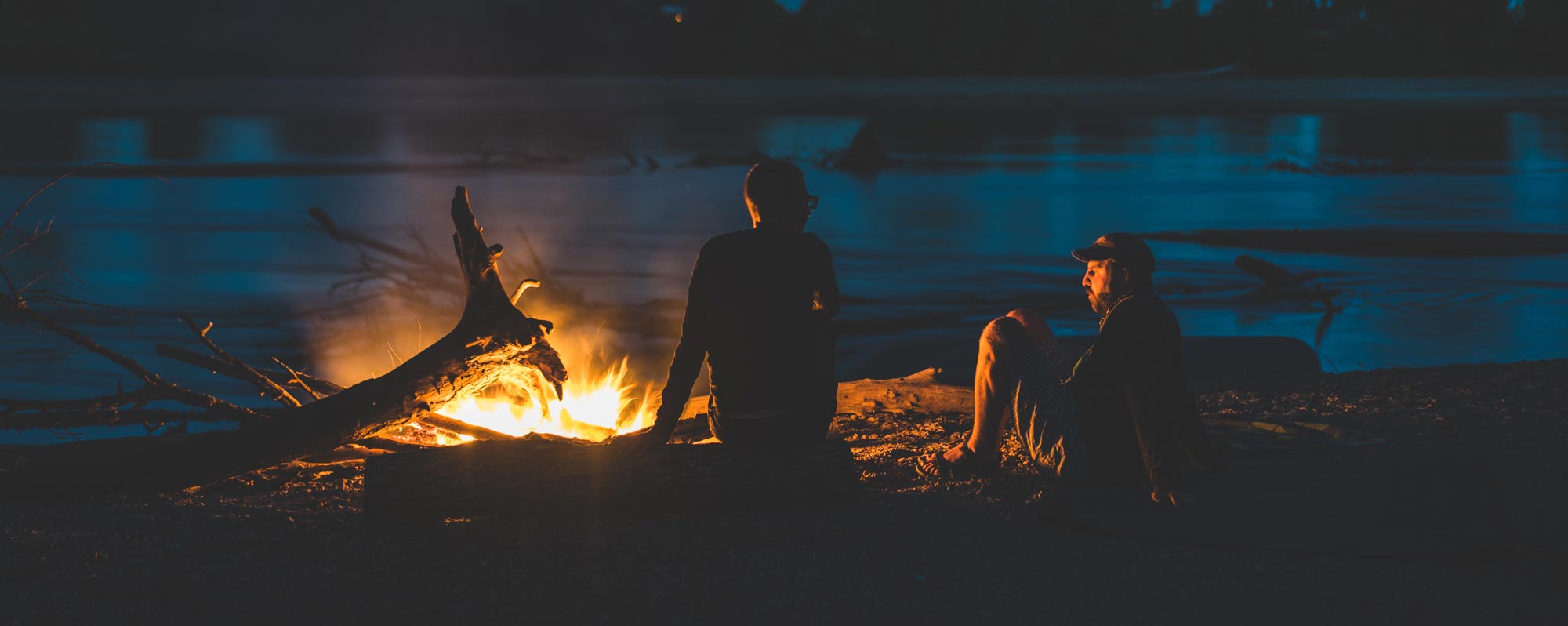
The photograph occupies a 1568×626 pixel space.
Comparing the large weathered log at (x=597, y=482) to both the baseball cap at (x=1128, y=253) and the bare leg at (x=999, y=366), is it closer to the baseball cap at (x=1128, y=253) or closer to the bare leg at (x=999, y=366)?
the bare leg at (x=999, y=366)

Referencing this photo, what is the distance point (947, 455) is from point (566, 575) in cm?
188

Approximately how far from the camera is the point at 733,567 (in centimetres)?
500

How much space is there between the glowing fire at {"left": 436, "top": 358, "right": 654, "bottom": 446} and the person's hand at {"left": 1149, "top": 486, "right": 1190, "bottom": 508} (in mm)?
2731

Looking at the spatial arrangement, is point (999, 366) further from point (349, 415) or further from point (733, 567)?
point (349, 415)

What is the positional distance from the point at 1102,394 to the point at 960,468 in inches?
35.7

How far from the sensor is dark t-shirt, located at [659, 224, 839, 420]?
209 inches

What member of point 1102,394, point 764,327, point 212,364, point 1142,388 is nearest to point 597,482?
point 764,327

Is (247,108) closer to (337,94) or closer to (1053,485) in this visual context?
(337,94)

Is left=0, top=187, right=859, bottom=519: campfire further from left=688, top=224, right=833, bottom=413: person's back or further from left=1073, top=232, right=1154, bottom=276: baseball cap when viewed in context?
left=1073, top=232, right=1154, bottom=276: baseball cap

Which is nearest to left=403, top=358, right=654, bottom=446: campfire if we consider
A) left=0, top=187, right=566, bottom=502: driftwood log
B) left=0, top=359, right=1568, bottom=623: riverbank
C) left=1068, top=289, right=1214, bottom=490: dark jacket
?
left=0, top=187, right=566, bottom=502: driftwood log

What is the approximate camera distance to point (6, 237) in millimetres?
22266

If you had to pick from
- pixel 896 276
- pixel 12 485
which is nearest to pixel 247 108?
pixel 896 276

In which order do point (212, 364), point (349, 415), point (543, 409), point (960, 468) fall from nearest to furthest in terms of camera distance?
point (960, 468) < point (349, 415) < point (212, 364) < point (543, 409)

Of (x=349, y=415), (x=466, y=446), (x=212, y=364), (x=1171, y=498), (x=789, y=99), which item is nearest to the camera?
(x=1171, y=498)
